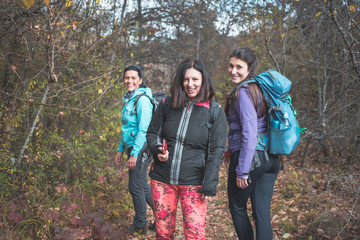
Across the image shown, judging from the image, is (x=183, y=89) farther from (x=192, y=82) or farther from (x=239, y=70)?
(x=239, y=70)

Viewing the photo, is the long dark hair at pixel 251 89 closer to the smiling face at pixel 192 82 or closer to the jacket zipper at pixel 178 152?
the smiling face at pixel 192 82

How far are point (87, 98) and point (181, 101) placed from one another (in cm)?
315

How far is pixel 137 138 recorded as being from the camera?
11.0ft

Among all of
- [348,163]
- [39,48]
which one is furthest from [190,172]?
[348,163]

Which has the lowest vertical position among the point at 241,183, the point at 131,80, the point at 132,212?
the point at 132,212

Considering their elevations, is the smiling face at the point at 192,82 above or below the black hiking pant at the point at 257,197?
above

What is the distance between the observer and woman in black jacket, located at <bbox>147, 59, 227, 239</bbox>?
91.0 inches

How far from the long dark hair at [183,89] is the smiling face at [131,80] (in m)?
1.29

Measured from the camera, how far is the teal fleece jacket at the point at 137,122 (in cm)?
334

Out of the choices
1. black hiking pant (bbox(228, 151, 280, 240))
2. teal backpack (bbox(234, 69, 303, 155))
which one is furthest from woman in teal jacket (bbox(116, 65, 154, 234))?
teal backpack (bbox(234, 69, 303, 155))

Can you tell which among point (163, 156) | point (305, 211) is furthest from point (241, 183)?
point (305, 211)

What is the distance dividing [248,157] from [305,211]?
2596 millimetres

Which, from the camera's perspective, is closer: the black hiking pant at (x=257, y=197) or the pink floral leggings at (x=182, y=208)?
the pink floral leggings at (x=182, y=208)

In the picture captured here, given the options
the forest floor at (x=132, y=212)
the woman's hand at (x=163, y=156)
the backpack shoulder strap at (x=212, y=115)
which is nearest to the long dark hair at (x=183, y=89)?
the backpack shoulder strap at (x=212, y=115)
